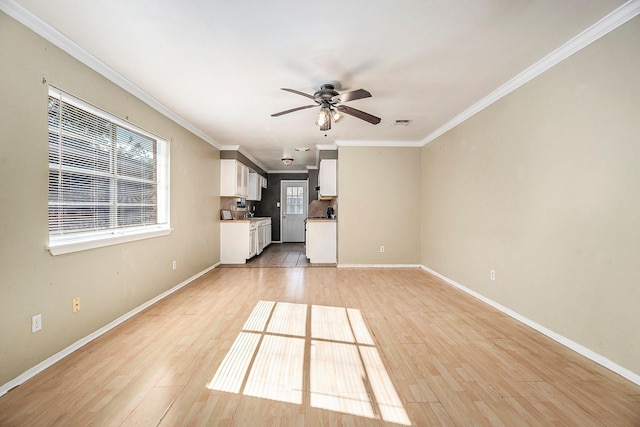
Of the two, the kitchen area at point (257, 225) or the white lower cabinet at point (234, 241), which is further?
the white lower cabinet at point (234, 241)

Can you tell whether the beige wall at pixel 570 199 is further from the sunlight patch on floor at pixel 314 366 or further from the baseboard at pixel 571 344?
the sunlight patch on floor at pixel 314 366

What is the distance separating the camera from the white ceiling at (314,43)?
1.86 metres

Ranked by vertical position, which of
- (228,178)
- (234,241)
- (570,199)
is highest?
(228,178)

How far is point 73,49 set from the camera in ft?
7.36

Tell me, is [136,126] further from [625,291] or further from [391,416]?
[625,291]

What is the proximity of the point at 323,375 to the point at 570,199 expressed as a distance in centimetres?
248

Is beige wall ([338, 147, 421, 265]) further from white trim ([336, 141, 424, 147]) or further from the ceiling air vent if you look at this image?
the ceiling air vent

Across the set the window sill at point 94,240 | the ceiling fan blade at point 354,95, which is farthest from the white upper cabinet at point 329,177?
the window sill at point 94,240

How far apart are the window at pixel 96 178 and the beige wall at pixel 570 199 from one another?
13.5 feet

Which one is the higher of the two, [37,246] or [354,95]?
[354,95]

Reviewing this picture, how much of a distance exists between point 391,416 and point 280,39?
8.87 ft

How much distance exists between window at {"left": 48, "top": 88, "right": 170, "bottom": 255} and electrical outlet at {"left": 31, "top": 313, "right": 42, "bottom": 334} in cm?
46

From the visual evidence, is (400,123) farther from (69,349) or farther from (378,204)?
(69,349)

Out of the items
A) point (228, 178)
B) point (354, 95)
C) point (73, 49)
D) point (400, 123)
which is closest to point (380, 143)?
point (400, 123)
